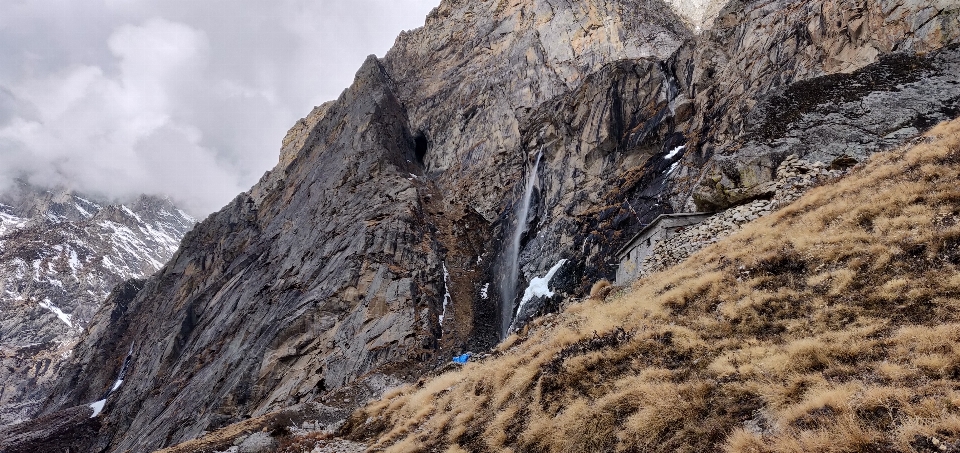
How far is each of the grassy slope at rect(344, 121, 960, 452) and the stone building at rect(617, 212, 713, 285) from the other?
13.4ft

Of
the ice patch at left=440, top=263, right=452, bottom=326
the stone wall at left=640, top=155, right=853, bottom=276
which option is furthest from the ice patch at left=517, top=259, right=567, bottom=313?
the stone wall at left=640, top=155, right=853, bottom=276

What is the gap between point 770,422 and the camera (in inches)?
236

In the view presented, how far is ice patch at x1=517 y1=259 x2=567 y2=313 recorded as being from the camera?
29.2 m

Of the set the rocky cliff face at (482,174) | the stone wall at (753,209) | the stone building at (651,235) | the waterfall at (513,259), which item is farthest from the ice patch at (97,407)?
the stone wall at (753,209)

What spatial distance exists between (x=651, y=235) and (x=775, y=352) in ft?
39.6

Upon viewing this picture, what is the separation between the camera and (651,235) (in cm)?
1908

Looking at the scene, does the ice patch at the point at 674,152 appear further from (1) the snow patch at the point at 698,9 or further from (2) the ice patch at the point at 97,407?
(2) the ice patch at the point at 97,407

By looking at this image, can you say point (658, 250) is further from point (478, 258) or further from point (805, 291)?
point (478, 258)

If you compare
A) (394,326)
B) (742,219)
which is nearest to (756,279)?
(742,219)

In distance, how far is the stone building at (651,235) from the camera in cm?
1822

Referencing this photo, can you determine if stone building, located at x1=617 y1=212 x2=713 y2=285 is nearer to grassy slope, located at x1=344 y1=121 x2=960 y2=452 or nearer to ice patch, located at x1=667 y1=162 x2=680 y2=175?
grassy slope, located at x1=344 y1=121 x2=960 y2=452

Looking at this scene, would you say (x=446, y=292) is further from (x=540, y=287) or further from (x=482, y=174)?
(x=482, y=174)

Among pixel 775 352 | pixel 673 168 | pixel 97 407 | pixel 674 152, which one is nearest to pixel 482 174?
pixel 674 152

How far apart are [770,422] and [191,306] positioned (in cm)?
6740
